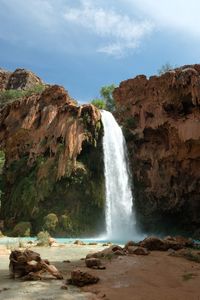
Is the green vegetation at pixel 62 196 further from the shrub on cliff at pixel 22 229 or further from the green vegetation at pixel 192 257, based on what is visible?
the green vegetation at pixel 192 257

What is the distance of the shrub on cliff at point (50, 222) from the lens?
25.9 meters

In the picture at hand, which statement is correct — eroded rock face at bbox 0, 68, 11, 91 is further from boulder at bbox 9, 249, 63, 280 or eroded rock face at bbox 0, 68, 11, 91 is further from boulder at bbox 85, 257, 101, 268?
boulder at bbox 9, 249, 63, 280

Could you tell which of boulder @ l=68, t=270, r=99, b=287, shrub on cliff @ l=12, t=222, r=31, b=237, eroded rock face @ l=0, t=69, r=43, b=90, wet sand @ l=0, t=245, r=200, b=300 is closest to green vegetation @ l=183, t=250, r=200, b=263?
wet sand @ l=0, t=245, r=200, b=300

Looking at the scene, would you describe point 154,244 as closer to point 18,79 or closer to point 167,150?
point 167,150

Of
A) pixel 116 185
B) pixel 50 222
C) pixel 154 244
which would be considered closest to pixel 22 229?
pixel 50 222

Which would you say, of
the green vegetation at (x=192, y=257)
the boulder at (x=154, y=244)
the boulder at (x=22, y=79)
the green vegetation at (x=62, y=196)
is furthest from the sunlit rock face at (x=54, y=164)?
the boulder at (x=22, y=79)

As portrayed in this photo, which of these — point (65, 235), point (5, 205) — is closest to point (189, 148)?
point (65, 235)

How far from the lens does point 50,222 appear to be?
26125 millimetres

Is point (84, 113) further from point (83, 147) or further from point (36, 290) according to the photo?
point (36, 290)

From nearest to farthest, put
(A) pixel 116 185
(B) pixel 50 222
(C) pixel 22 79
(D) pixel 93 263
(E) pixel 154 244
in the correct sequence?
(D) pixel 93 263 → (E) pixel 154 244 → (B) pixel 50 222 → (A) pixel 116 185 → (C) pixel 22 79

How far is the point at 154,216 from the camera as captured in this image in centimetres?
3102

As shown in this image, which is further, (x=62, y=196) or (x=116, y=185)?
(x=116, y=185)

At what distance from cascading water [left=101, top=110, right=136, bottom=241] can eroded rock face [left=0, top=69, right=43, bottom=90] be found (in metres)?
33.4

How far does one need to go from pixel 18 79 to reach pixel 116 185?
39.7 metres
